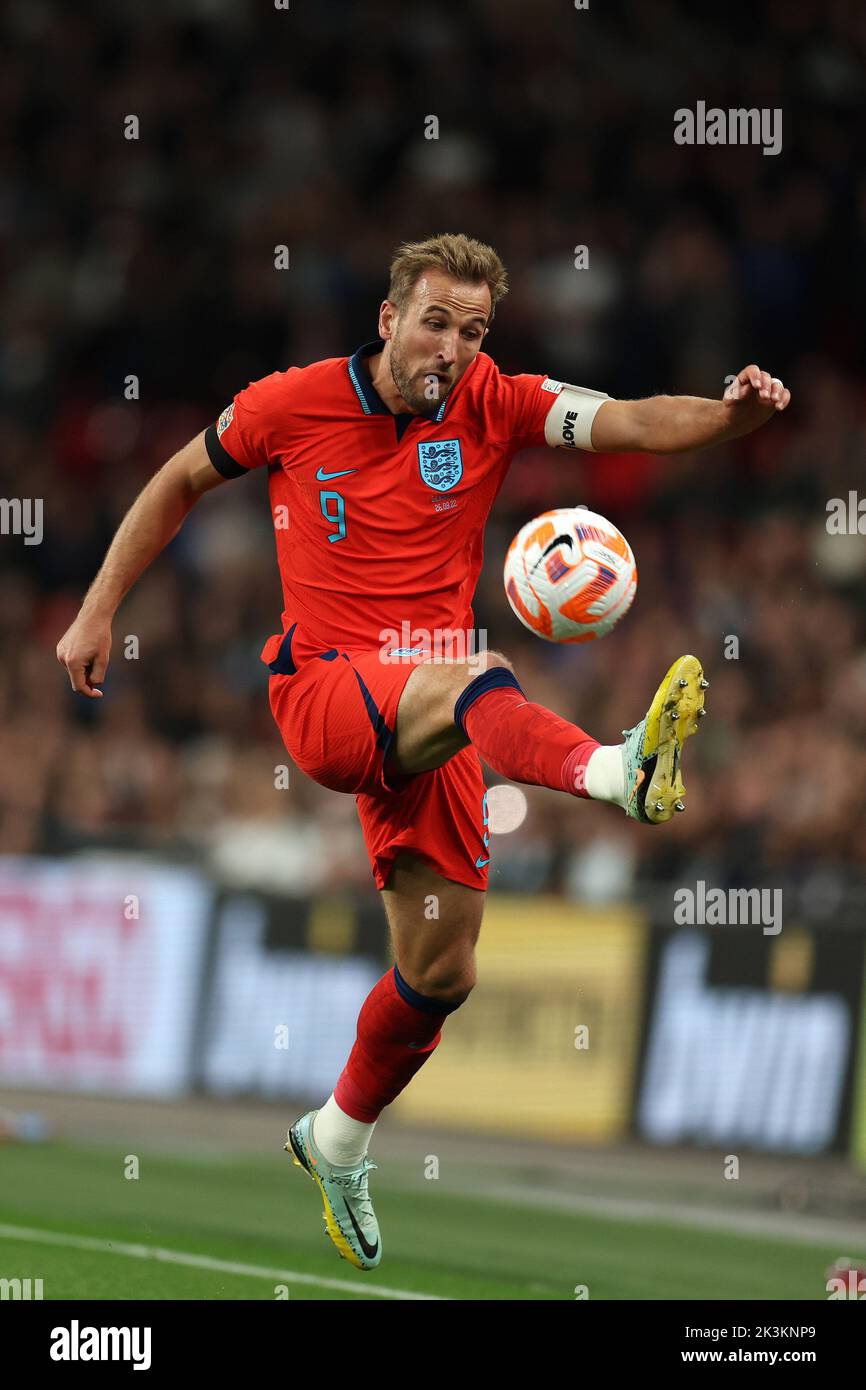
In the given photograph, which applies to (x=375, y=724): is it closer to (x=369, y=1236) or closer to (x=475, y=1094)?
(x=369, y=1236)

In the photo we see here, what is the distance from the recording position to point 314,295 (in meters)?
16.7

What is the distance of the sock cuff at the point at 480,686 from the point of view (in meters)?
6.11

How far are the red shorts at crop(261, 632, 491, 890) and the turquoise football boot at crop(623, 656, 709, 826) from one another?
0.98 metres

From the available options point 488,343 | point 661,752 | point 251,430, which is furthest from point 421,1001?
point 488,343

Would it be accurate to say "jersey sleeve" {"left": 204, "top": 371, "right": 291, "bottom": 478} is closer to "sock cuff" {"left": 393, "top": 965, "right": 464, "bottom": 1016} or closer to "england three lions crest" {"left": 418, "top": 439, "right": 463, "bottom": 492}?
"england three lions crest" {"left": 418, "top": 439, "right": 463, "bottom": 492}

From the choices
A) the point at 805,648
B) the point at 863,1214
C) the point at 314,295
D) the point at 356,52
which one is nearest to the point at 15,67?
the point at 356,52

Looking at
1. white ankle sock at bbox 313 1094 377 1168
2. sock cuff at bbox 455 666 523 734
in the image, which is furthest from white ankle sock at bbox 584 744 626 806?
white ankle sock at bbox 313 1094 377 1168

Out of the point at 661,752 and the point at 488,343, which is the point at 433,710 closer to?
the point at 661,752

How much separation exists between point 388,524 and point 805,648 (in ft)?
22.3

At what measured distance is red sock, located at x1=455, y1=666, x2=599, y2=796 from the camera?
5.87 meters

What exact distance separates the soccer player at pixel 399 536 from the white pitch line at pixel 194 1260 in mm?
1204

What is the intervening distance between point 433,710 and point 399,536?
795mm

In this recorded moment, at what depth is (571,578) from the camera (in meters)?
6.34

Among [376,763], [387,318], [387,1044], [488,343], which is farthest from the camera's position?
[488,343]
